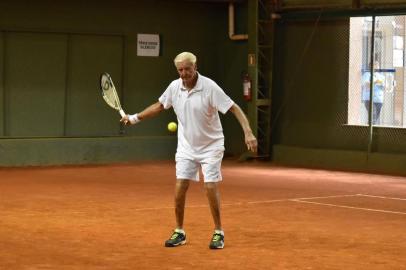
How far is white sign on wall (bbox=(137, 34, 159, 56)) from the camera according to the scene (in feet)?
71.7

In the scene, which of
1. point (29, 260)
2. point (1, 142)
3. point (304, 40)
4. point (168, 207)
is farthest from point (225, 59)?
point (29, 260)

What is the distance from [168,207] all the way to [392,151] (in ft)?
26.3

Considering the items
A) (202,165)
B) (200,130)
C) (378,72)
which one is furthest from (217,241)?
(378,72)

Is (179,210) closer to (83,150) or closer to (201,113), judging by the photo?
(201,113)

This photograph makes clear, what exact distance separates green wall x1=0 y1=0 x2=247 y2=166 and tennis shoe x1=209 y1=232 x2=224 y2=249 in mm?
11207

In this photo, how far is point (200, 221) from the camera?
11.5m

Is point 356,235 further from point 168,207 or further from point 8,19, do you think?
point 8,19

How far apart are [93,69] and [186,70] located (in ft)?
40.4

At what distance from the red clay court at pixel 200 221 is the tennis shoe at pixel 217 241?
3.1 inches

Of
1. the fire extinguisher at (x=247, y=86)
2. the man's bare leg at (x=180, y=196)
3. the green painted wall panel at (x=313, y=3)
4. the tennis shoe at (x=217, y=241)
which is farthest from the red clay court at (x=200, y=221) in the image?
the green painted wall panel at (x=313, y=3)

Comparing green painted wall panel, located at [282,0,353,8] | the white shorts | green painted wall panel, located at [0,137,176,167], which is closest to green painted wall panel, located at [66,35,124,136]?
green painted wall panel, located at [0,137,176,167]

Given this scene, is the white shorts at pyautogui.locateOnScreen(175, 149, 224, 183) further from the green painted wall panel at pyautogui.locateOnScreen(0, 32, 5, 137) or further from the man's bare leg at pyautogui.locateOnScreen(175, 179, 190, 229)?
the green painted wall panel at pyautogui.locateOnScreen(0, 32, 5, 137)

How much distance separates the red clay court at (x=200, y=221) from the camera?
28.8 ft

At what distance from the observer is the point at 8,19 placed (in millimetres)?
19734
